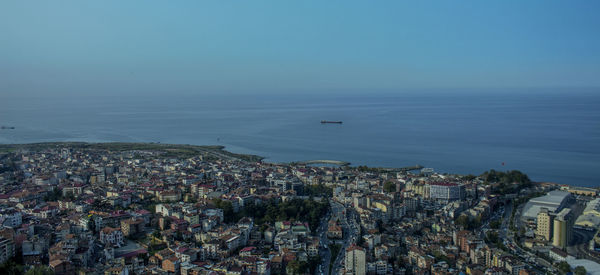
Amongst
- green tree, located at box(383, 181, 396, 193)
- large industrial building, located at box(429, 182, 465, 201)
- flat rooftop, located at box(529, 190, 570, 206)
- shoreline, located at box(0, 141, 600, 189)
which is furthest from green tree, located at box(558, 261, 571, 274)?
shoreline, located at box(0, 141, 600, 189)

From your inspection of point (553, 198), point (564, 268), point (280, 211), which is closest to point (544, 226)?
point (564, 268)

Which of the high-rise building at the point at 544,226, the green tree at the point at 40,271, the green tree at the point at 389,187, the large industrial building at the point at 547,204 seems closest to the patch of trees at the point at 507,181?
the large industrial building at the point at 547,204

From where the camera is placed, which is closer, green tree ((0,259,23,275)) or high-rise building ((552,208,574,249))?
green tree ((0,259,23,275))

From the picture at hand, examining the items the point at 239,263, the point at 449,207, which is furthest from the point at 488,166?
the point at 239,263

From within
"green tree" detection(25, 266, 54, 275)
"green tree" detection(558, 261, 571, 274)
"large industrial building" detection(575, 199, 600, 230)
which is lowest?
"green tree" detection(558, 261, 571, 274)

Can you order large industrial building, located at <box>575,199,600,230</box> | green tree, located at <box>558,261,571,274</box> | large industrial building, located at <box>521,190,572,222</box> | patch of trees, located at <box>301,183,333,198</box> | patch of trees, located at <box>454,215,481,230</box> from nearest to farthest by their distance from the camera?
green tree, located at <box>558,261,571,274</box>, large industrial building, located at <box>575,199,600,230</box>, patch of trees, located at <box>454,215,481,230</box>, large industrial building, located at <box>521,190,572,222</box>, patch of trees, located at <box>301,183,333,198</box>

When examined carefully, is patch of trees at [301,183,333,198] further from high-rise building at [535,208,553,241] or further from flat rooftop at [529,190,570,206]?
high-rise building at [535,208,553,241]

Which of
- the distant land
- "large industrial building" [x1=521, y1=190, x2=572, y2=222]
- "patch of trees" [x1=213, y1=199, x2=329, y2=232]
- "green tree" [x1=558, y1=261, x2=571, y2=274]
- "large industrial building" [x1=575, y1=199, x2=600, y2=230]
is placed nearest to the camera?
"green tree" [x1=558, y1=261, x2=571, y2=274]
